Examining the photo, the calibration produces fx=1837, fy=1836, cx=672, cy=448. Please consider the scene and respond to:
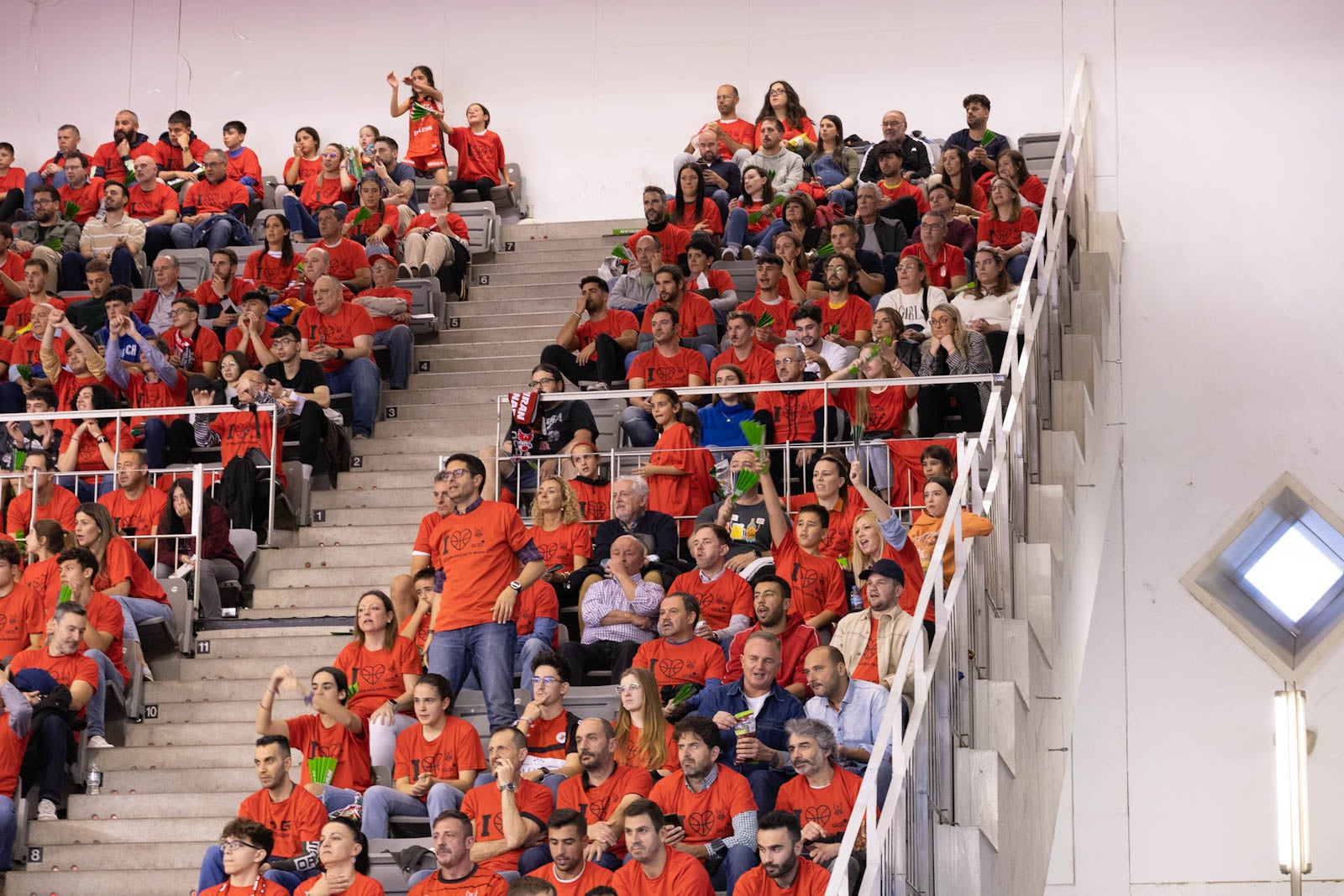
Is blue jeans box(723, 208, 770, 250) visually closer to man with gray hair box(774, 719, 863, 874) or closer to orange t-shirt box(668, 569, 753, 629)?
orange t-shirt box(668, 569, 753, 629)

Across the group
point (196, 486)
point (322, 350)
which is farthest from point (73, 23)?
point (196, 486)

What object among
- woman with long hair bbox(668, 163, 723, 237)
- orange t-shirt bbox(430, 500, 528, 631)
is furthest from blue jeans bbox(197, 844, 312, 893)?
woman with long hair bbox(668, 163, 723, 237)

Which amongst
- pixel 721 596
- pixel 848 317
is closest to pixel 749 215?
pixel 848 317

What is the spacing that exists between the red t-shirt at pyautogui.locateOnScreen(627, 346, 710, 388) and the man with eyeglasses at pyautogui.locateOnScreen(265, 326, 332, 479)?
178 cm

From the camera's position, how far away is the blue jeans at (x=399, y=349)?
37.8 feet

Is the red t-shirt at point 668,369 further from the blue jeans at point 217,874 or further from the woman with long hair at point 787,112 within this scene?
the blue jeans at point 217,874

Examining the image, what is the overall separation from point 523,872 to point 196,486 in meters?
3.43

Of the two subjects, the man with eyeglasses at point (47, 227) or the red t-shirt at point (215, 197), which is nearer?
the man with eyeglasses at point (47, 227)

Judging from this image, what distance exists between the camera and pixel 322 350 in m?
10.9

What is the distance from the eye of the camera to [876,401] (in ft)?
31.6

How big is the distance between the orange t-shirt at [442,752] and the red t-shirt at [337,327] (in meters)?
4.12

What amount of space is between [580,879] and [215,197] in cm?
868

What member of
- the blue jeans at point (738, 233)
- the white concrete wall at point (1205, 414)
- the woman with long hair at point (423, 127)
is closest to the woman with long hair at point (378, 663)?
the blue jeans at point (738, 233)

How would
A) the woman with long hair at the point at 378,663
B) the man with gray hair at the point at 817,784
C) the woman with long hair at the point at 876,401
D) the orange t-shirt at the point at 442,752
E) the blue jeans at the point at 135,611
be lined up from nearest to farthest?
the man with gray hair at the point at 817,784, the orange t-shirt at the point at 442,752, the woman with long hair at the point at 378,663, the blue jeans at the point at 135,611, the woman with long hair at the point at 876,401
